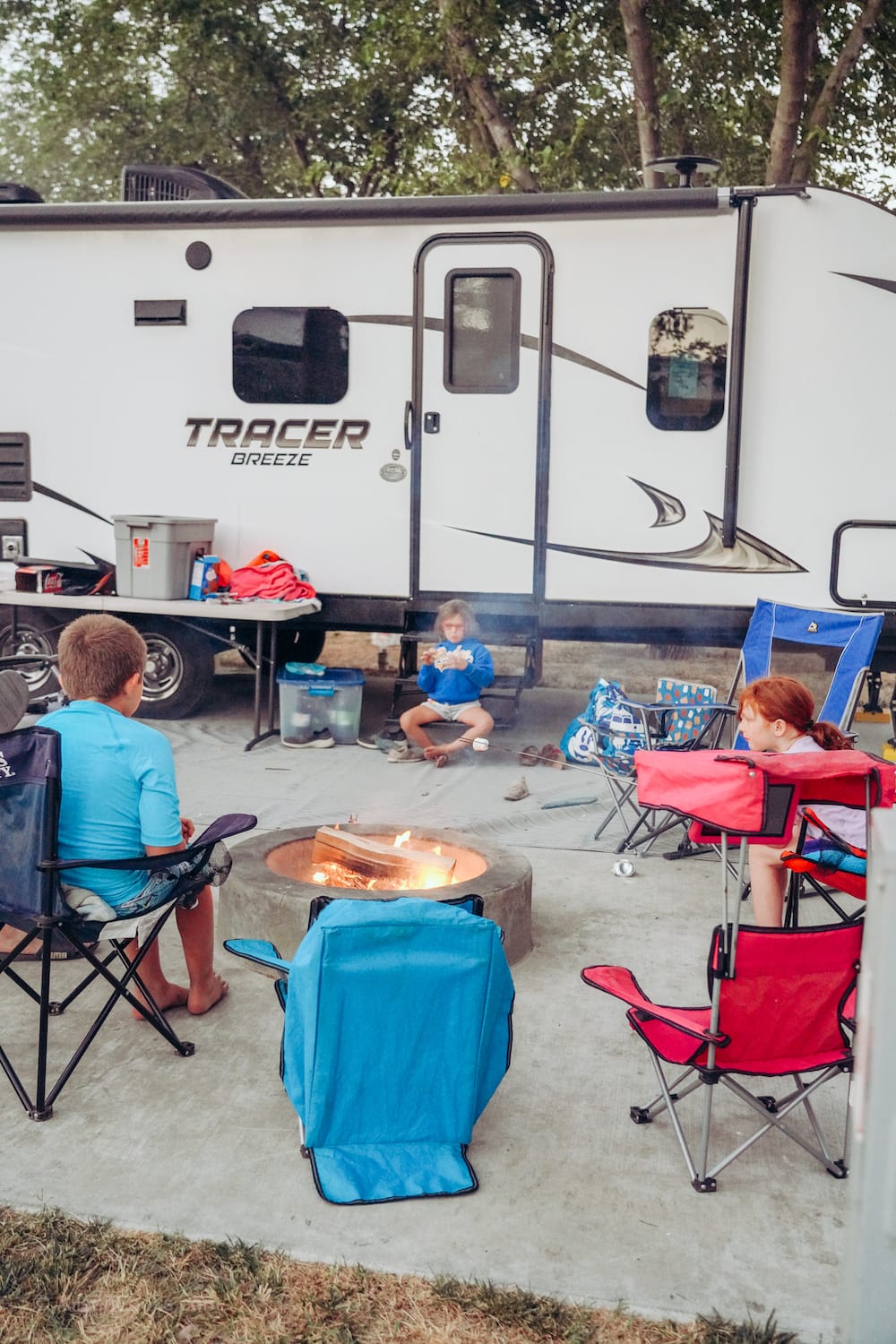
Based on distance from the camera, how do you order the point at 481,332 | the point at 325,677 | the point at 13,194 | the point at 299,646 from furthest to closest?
the point at 299,646, the point at 13,194, the point at 325,677, the point at 481,332

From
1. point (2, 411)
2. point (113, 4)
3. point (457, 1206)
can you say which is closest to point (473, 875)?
point (457, 1206)

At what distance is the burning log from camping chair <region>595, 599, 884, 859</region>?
1195mm

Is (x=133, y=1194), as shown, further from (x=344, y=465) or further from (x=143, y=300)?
(x=143, y=300)

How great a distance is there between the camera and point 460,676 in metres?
7.14

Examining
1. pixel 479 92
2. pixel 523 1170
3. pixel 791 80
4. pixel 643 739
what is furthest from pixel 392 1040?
pixel 479 92

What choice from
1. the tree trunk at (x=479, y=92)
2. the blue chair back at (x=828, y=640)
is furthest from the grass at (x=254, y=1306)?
the tree trunk at (x=479, y=92)

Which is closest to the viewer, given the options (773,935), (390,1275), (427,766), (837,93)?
(390,1275)

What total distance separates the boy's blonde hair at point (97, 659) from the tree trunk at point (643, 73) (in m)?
8.09

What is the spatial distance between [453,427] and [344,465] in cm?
67

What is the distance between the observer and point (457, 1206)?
283cm

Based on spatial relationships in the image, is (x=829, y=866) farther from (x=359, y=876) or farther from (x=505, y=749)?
(x=505, y=749)

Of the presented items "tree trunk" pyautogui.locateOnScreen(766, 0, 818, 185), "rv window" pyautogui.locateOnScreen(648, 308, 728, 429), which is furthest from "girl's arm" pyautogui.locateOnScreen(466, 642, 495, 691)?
"tree trunk" pyautogui.locateOnScreen(766, 0, 818, 185)

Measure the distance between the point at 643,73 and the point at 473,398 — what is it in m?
4.88

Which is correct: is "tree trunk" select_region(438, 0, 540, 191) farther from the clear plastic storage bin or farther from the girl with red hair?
the girl with red hair
